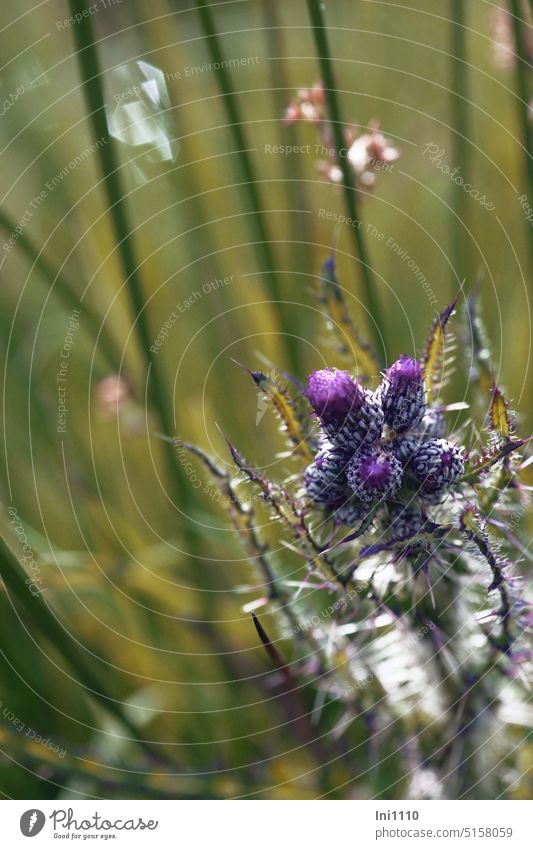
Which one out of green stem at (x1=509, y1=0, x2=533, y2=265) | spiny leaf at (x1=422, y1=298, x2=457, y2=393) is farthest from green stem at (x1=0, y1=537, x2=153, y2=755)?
green stem at (x1=509, y1=0, x2=533, y2=265)

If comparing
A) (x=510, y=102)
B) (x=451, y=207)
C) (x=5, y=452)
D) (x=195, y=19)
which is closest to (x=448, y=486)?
(x=451, y=207)

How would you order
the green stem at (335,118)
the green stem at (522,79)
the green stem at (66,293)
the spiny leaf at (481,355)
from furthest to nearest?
the green stem at (66,293) < the green stem at (522,79) < the green stem at (335,118) < the spiny leaf at (481,355)

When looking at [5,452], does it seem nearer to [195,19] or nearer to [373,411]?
[373,411]

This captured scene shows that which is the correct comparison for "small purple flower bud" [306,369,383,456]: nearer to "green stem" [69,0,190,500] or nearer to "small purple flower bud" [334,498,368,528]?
"small purple flower bud" [334,498,368,528]

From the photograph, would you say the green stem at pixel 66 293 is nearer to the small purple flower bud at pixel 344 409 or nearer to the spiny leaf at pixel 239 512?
the spiny leaf at pixel 239 512

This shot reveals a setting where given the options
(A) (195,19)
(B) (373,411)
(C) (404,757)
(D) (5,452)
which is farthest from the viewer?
(A) (195,19)

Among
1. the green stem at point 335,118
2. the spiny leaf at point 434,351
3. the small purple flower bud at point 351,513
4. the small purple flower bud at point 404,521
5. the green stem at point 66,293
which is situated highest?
the green stem at point 66,293

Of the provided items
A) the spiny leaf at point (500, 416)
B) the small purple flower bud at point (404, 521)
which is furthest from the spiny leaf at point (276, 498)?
the spiny leaf at point (500, 416)
